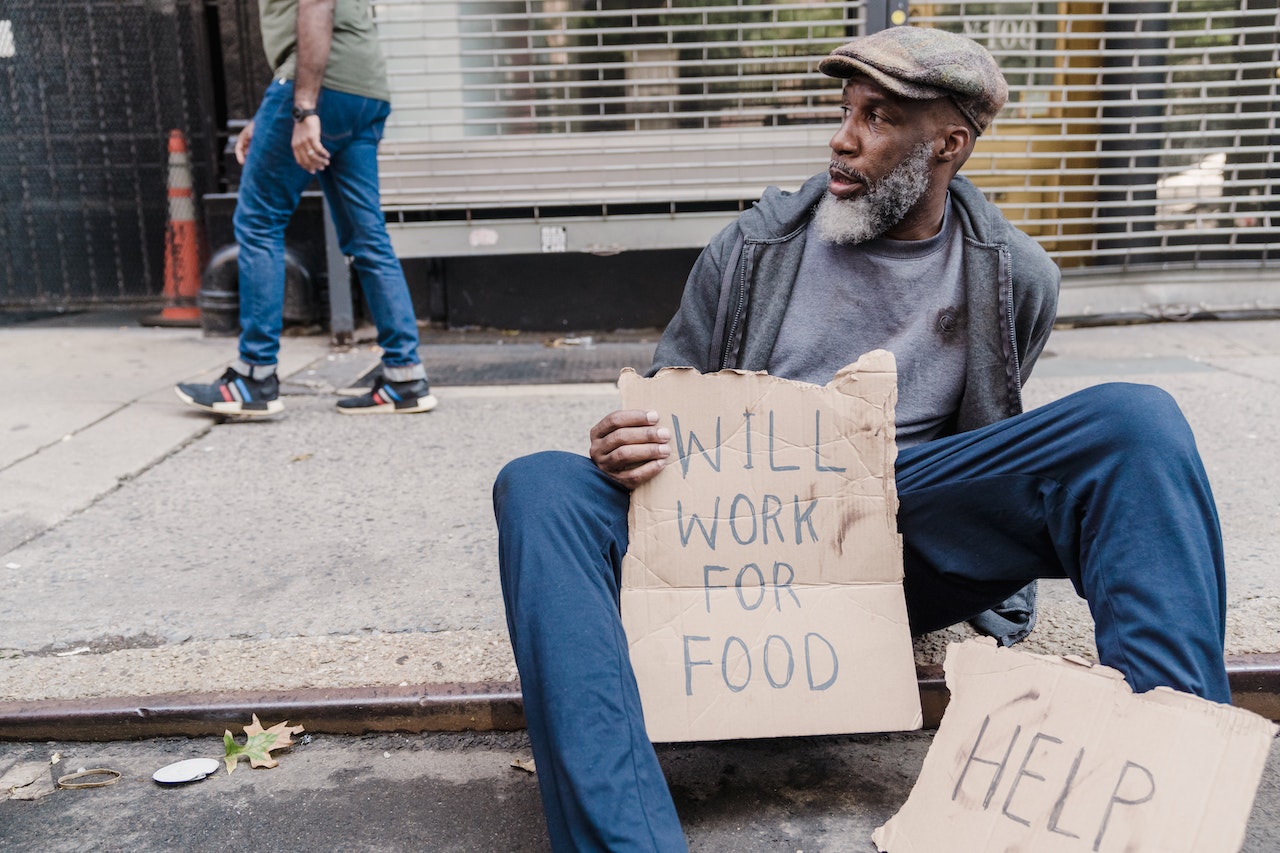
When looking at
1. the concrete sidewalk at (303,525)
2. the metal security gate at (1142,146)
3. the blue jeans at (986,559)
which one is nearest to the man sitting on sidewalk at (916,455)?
the blue jeans at (986,559)

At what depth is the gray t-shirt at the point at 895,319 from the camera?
2.32 metres

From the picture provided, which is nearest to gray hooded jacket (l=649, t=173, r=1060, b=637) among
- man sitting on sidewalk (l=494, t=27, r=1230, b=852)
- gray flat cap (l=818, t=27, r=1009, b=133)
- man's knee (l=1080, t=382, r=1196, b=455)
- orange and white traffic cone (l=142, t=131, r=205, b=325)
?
man sitting on sidewalk (l=494, t=27, r=1230, b=852)

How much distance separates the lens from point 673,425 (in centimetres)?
205

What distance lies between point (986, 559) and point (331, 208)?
3.45 m

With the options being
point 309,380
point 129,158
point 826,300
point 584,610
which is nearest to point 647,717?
point 584,610

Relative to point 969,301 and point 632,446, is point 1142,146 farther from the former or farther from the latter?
point 632,446

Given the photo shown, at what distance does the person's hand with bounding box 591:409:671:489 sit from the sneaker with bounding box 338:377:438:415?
9.41 feet

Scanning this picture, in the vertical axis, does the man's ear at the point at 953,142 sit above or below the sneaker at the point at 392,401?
above

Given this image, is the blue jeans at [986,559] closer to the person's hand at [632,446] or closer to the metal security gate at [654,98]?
the person's hand at [632,446]

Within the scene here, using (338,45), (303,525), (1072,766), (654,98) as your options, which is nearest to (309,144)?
(338,45)

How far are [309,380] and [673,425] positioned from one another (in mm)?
3733

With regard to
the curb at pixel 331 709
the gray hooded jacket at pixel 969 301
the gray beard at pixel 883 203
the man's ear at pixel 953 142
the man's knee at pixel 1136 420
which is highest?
the man's ear at pixel 953 142

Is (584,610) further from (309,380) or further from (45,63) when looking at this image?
(45,63)

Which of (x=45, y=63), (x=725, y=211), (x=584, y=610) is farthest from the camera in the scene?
(x=45, y=63)
